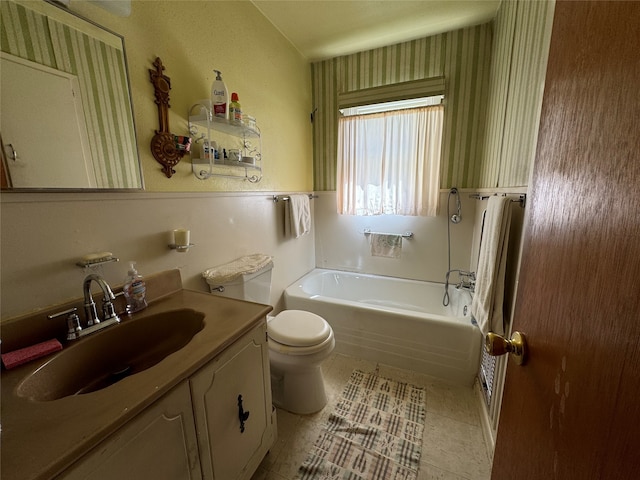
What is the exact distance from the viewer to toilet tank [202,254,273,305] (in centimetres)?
143

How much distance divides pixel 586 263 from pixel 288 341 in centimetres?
127

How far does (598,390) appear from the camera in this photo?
13.0 inches

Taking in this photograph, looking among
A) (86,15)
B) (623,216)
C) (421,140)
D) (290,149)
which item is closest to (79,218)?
(86,15)

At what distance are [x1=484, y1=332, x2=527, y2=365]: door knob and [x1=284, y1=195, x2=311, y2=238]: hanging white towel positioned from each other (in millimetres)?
1731

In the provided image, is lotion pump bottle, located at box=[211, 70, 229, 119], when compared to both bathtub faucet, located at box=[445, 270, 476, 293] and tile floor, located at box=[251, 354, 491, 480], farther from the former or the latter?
bathtub faucet, located at box=[445, 270, 476, 293]

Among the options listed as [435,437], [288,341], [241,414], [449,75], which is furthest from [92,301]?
[449,75]

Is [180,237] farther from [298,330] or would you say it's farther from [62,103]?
[298,330]

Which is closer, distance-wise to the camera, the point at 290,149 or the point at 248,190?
the point at 248,190

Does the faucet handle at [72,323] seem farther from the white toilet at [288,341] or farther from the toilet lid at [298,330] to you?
the toilet lid at [298,330]

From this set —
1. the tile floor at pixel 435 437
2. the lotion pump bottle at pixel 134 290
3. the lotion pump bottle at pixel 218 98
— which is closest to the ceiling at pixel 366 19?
the lotion pump bottle at pixel 218 98

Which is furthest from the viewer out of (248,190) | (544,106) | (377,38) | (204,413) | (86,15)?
(377,38)

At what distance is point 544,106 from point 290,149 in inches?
76.0

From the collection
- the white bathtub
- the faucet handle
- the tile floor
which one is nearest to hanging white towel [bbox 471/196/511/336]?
the white bathtub

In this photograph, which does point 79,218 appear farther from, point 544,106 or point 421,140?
point 421,140
